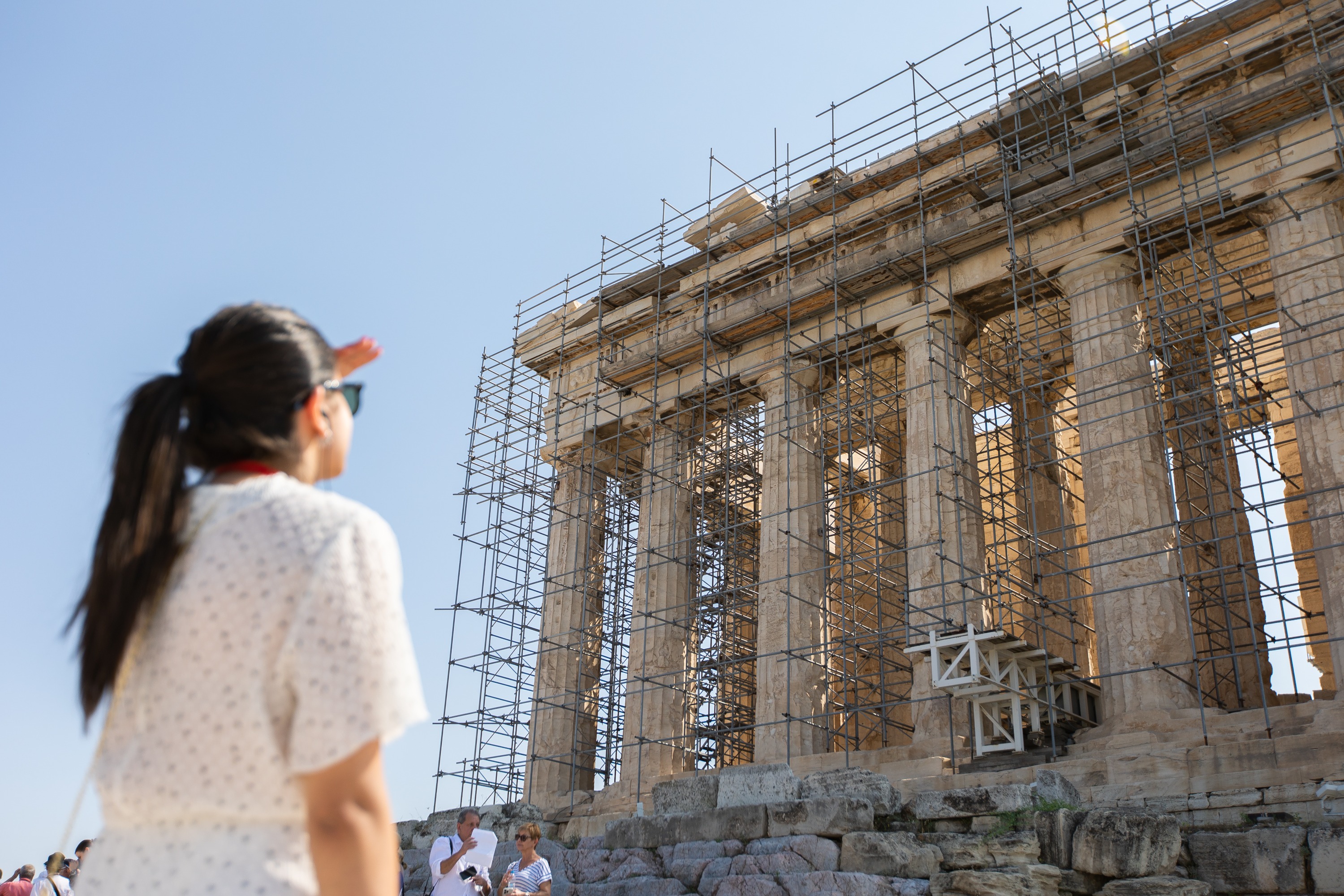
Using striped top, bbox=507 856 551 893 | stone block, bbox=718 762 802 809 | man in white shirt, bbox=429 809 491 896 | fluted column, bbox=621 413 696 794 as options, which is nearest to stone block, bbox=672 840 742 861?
stone block, bbox=718 762 802 809

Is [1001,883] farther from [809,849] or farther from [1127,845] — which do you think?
[809,849]

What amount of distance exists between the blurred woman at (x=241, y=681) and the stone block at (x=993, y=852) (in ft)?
33.2

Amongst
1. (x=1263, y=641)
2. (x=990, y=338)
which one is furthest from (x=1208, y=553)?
(x=990, y=338)

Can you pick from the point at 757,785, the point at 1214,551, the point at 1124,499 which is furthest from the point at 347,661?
the point at 1214,551

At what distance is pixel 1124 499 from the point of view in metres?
18.5

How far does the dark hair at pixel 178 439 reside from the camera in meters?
2.11

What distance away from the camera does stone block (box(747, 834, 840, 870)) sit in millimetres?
12070

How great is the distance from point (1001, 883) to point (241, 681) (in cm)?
983

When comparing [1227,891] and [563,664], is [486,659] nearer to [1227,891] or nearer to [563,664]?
[563,664]

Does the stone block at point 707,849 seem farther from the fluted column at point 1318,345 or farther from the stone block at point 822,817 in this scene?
the fluted column at point 1318,345

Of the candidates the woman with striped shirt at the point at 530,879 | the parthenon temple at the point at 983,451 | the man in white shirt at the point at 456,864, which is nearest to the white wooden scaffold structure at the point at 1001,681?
the parthenon temple at the point at 983,451

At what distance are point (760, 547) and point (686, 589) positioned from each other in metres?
2.49

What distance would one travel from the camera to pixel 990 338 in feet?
82.5

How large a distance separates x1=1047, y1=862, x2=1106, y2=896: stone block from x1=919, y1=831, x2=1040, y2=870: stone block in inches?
10.7
